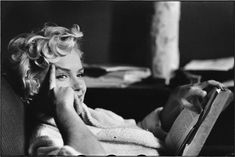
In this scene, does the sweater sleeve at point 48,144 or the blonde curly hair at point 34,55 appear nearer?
the sweater sleeve at point 48,144

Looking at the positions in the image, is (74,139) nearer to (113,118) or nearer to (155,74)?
(113,118)

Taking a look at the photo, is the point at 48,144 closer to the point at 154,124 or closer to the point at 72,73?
the point at 72,73

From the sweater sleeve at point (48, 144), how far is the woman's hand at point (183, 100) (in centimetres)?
37

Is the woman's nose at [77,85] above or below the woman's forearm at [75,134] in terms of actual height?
above

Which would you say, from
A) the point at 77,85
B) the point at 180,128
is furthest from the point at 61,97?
the point at 180,128

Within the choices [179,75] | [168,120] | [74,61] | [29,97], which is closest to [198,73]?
[179,75]

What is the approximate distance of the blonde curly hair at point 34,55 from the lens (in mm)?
1142

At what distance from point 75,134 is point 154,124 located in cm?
36

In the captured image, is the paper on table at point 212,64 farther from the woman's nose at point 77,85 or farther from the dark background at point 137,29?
the woman's nose at point 77,85

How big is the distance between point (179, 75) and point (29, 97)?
23.0 inches

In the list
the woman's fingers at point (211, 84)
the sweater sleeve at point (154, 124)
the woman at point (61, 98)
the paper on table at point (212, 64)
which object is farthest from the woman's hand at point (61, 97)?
the paper on table at point (212, 64)

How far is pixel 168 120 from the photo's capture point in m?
1.30

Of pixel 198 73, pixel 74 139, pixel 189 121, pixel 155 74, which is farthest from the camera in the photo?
pixel 155 74

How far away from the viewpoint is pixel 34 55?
3.75 feet
